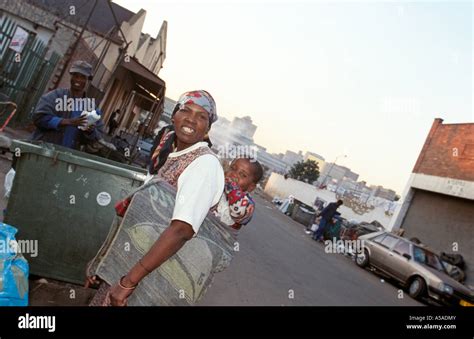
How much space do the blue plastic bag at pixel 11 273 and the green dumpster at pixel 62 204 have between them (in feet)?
2.59

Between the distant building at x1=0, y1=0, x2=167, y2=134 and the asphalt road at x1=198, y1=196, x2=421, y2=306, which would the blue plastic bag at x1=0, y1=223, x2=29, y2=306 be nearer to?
the asphalt road at x1=198, y1=196, x2=421, y2=306

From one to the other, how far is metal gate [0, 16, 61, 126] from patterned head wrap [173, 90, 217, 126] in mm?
8944

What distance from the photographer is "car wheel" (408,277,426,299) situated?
34.3 feet

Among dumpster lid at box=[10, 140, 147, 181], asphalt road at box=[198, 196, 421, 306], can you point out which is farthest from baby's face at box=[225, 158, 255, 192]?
asphalt road at box=[198, 196, 421, 306]

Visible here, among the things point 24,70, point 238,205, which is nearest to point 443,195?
point 24,70

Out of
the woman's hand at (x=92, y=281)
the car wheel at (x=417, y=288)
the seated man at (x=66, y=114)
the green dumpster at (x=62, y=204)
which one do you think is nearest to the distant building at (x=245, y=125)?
the car wheel at (x=417, y=288)

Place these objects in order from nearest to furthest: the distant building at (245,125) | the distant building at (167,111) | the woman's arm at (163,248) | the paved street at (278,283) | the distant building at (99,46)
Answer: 1. the woman's arm at (163,248)
2. the paved street at (278,283)
3. the distant building at (99,46)
4. the distant building at (167,111)
5. the distant building at (245,125)

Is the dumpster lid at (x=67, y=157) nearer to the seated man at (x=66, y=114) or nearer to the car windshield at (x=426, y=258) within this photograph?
the seated man at (x=66, y=114)

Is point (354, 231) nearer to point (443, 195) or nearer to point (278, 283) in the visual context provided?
point (443, 195)

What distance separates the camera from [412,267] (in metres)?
11.0

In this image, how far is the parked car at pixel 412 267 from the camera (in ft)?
32.8
